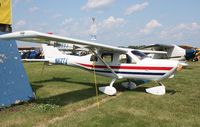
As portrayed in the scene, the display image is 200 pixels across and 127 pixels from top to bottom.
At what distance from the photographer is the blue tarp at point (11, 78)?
26.0 ft

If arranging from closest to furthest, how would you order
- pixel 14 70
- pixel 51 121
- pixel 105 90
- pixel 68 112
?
pixel 51 121, pixel 68 112, pixel 14 70, pixel 105 90

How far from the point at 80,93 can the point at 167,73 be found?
372 cm

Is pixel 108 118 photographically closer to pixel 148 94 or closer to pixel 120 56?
pixel 148 94

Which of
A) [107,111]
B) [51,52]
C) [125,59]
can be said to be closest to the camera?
[107,111]

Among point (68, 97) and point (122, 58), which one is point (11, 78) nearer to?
point (68, 97)

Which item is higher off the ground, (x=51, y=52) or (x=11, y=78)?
(x=51, y=52)

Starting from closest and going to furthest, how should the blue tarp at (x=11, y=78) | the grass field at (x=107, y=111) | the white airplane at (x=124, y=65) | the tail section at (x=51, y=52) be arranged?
the grass field at (x=107, y=111) → the blue tarp at (x=11, y=78) → the white airplane at (x=124, y=65) → the tail section at (x=51, y=52)

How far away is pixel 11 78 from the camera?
8.26 metres

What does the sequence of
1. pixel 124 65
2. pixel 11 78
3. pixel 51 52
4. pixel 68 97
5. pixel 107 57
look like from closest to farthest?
pixel 11 78 < pixel 68 97 < pixel 124 65 < pixel 107 57 < pixel 51 52

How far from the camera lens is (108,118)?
22.6 ft

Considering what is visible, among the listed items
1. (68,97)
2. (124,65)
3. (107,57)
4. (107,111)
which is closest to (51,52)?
(107,57)

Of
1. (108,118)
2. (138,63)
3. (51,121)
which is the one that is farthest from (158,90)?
(51,121)

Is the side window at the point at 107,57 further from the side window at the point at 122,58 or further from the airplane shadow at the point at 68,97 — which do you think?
the airplane shadow at the point at 68,97

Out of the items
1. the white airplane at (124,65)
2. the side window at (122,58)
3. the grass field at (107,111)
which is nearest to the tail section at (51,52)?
the white airplane at (124,65)
